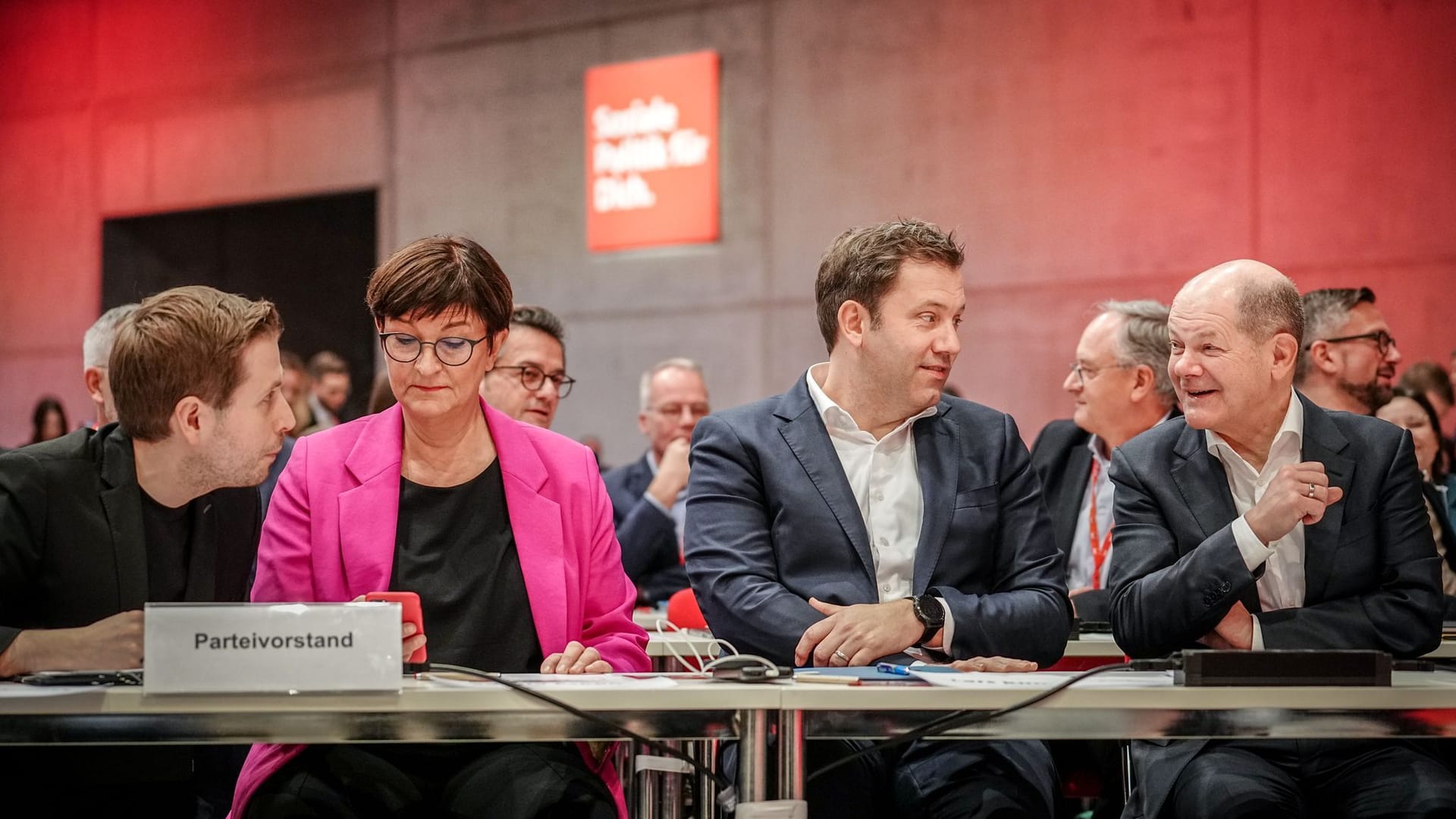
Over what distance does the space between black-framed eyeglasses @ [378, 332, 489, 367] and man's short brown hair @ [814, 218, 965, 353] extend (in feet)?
2.55

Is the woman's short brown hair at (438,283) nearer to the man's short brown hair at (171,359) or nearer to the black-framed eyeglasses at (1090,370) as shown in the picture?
the man's short brown hair at (171,359)

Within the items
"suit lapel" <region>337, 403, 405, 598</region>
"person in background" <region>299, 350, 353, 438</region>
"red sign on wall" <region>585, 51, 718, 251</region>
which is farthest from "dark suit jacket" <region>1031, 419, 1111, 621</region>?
"person in background" <region>299, 350, 353, 438</region>

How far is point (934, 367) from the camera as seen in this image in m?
2.65

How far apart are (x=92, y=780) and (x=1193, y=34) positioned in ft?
17.9

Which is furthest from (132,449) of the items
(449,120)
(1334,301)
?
(449,120)

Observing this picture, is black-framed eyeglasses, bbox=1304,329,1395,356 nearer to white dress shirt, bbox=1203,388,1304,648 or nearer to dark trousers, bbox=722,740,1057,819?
white dress shirt, bbox=1203,388,1304,648

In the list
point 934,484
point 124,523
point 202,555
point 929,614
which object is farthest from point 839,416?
point 124,523

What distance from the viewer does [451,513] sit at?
2451 millimetres

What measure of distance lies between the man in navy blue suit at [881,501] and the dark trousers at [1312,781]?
269mm

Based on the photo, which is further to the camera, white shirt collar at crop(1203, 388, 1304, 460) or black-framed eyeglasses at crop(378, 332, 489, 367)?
white shirt collar at crop(1203, 388, 1304, 460)

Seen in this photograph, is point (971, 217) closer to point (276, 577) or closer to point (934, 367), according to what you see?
point (934, 367)

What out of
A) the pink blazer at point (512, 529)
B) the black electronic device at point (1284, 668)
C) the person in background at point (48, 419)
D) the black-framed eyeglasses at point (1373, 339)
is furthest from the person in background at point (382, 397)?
the person in background at point (48, 419)

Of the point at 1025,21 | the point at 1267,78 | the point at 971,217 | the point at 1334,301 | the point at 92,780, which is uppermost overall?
the point at 1025,21

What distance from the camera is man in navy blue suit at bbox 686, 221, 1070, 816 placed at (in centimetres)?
243
